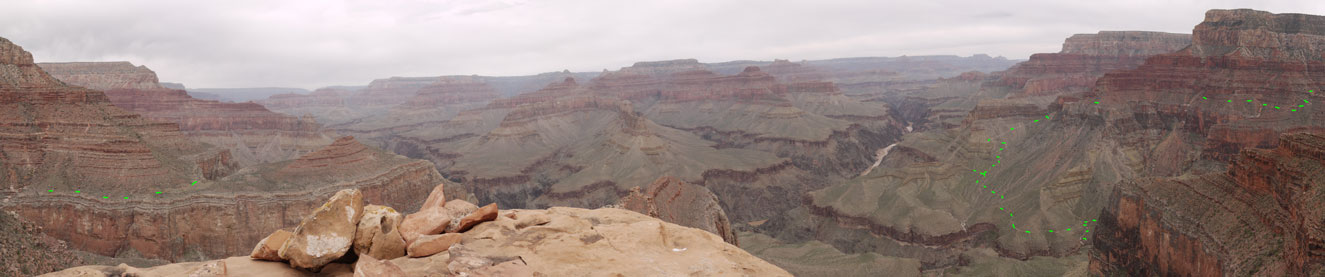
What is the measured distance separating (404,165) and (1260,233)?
70.5m

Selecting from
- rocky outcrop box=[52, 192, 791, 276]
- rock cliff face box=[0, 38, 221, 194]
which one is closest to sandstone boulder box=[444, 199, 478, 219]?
rocky outcrop box=[52, 192, 791, 276]

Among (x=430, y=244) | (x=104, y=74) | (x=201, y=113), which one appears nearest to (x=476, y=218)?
(x=430, y=244)

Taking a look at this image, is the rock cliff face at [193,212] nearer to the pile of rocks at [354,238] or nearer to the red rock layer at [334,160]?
the red rock layer at [334,160]

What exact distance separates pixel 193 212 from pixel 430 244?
1942 inches

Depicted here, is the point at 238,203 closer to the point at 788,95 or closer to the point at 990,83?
the point at 788,95

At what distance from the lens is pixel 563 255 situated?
43.5ft

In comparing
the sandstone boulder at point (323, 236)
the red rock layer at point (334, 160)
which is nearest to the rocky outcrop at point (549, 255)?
the sandstone boulder at point (323, 236)

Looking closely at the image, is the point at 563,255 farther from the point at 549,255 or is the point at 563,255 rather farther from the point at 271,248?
the point at 271,248

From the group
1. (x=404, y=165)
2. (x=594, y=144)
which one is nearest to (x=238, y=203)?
(x=404, y=165)

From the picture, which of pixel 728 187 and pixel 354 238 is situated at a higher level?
pixel 354 238

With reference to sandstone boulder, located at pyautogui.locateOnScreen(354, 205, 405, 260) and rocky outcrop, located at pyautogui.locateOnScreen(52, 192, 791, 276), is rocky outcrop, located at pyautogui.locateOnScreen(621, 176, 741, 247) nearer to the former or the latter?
rocky outcrop, located at pyautogui.locateOnScreen(52, 192, 791, 276)

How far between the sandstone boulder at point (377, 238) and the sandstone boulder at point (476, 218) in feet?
4.89

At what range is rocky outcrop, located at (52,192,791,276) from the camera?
11.7m

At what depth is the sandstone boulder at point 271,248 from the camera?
1240cm
